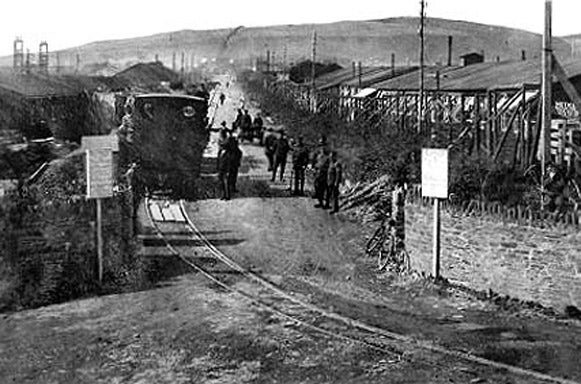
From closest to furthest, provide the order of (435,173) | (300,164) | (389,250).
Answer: (435,173) < (389,250) < (300,164)

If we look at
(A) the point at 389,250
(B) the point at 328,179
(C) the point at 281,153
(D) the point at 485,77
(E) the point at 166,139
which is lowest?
(A) the point at 389,250

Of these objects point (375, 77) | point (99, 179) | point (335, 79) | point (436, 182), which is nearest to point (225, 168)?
point (99, 179)

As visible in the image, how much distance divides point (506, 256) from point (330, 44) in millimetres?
55174

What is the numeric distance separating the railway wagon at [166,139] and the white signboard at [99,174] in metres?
6.89

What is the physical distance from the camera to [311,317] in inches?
439

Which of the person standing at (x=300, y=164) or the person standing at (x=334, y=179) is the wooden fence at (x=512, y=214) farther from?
the person standing at (x=300, y=164)

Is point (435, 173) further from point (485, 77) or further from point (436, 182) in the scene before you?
point (485, 77)

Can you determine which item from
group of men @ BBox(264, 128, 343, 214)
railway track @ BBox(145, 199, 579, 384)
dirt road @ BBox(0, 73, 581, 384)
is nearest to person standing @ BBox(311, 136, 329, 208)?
group of men @ BBox(264, 128, 343, 214)

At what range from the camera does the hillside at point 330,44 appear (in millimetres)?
53500

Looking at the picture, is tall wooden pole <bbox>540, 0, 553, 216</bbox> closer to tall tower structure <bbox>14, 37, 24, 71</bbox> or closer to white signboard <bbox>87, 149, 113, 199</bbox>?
white signboard <bbox>87, 149, 113, 199</bbox>

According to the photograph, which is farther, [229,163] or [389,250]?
[229,163]

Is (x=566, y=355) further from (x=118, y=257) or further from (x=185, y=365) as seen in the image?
(x=118, y=257)

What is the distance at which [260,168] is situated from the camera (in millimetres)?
25203

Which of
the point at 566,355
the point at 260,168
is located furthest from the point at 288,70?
the point at 566,355
